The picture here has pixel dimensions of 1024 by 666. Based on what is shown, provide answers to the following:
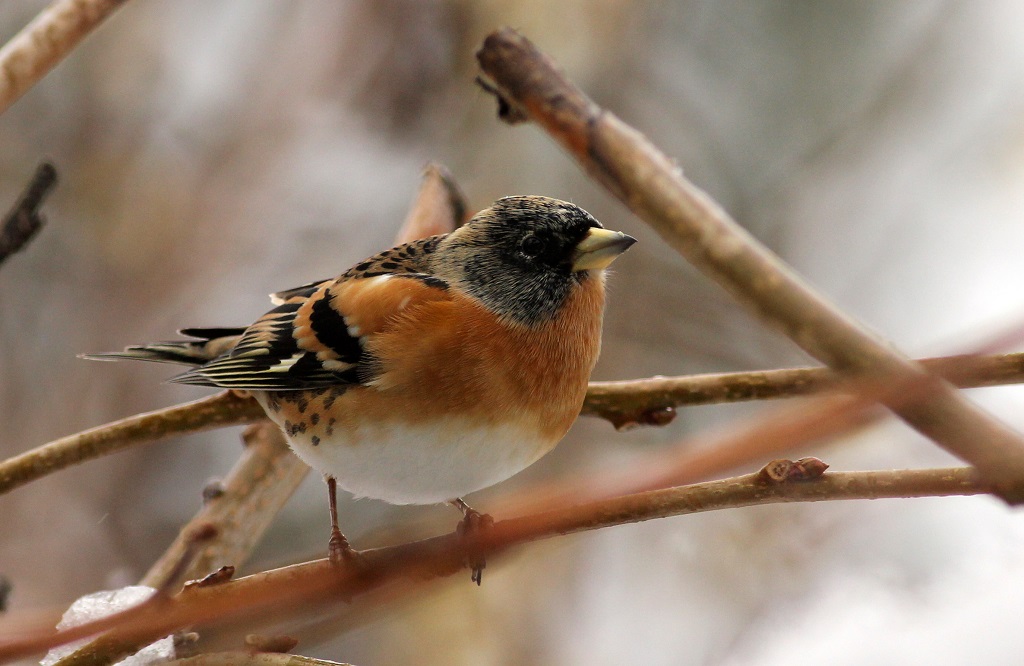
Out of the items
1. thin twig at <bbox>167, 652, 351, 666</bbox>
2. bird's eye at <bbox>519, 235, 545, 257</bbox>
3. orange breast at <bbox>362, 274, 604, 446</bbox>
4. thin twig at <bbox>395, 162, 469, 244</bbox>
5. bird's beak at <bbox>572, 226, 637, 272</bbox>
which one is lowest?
thin twig at <bbox>167, 652, 351, 666</bbox>

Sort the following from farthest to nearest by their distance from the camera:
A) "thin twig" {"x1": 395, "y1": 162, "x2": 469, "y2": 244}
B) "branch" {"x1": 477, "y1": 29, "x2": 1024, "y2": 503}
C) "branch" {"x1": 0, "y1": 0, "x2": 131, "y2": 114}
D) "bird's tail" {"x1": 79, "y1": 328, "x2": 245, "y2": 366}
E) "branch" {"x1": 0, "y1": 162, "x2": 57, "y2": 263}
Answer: "thin twig" {"x1": 395, "y1": 162, "x2": 469, "y2": 244} → "bird's tail" {"x1": 79, "y1": 328, "x2": 245, "y2": 366} → "branch" {"x1": 0, "y1": 162, "x2": 57, "y2": 263} → "branch" {"x1": 0, "y1": 0, "x2": 131, "y2": 114} → "branch" {"x1": 477, "y1": 29, "x2": 1024, "y2": 503}

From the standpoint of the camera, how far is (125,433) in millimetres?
1695

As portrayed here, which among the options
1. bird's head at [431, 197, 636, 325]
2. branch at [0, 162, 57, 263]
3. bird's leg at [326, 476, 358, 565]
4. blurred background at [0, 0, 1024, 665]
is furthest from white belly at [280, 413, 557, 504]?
blurred background at [0, 0, 1024, 665]

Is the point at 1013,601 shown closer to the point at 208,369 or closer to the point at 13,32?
the point at 208,369

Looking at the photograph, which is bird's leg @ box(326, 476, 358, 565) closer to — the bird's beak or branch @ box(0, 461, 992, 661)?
branch @ box(0, 461, 992, 661)

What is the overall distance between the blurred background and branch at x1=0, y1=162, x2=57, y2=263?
1.56 m

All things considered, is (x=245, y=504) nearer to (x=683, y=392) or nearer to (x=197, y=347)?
(x=197, y=347)

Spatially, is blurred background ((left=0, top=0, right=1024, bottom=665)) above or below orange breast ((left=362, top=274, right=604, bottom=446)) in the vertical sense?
above

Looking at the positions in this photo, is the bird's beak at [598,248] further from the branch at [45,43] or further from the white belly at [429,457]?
the branch at [45,43]

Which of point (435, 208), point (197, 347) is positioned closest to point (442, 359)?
point (197, 347)

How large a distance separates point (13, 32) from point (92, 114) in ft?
1.73

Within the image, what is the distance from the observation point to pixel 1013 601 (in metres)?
1.60

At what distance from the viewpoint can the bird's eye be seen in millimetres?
1787

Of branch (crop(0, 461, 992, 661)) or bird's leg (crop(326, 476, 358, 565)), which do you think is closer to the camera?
branch (crop(0, 461, 992, 661))
